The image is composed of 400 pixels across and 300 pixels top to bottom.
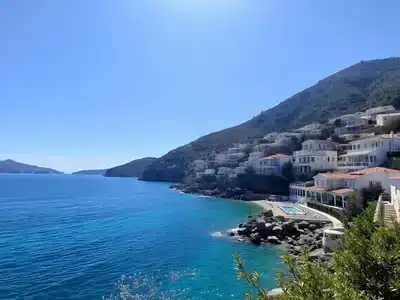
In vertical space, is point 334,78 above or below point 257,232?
above

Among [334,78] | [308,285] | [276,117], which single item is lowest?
[308,285]

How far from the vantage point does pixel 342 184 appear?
52094 millimetres

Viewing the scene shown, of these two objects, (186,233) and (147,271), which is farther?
(186,233)

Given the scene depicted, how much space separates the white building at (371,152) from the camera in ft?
186

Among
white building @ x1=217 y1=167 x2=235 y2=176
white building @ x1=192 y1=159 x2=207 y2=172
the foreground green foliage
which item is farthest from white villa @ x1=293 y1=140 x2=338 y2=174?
the foreground green foliage

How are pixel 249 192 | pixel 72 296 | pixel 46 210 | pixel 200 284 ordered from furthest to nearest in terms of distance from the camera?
pixel 249 192
pixel 46 210
pixel 200 284
pixel 72 296

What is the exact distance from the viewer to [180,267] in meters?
27.6

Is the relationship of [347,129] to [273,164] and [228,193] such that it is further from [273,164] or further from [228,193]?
[228,193]

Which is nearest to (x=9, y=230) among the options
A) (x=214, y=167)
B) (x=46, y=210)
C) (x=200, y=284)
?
(x=46, y=210)

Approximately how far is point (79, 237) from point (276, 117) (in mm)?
165862

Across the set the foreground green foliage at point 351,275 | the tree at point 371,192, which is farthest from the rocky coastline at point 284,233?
the foreground green foliage at point 351,275

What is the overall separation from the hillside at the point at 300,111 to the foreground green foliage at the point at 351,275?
150360mm

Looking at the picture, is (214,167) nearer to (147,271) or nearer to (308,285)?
(147,271)

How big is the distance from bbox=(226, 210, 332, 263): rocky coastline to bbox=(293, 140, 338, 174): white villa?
32250 millimetres
